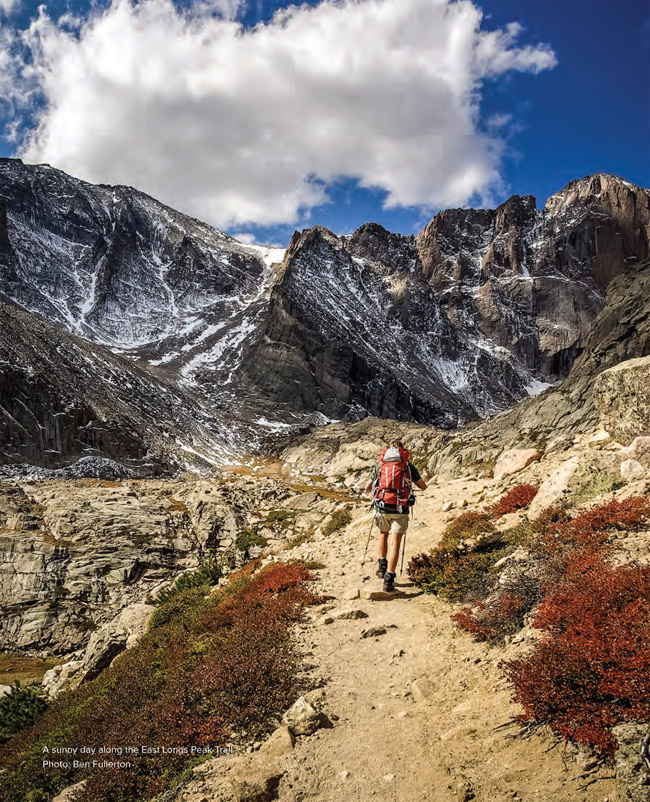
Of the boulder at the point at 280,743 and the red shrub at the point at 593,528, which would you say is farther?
the red shrub at the point at 593,528

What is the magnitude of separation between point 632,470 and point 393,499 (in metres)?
Answer: 6.17

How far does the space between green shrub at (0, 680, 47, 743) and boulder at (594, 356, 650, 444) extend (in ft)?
59.3

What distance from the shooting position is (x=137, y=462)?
70.3m

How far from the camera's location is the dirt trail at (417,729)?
4.89 m

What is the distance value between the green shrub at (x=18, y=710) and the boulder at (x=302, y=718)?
897cm

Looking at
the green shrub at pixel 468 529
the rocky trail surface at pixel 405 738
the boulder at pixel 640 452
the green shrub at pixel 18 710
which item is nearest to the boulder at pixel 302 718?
the rocky trail surface at pixel 405 738

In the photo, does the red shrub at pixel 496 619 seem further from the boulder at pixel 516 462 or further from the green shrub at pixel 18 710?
the boulder at pixel 516 462

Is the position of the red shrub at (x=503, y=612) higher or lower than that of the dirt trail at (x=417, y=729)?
higher

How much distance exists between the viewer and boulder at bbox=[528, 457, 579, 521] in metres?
12.8

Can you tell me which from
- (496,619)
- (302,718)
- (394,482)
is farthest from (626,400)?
(302,718)

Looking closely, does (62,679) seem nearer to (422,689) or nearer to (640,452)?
(422,689)

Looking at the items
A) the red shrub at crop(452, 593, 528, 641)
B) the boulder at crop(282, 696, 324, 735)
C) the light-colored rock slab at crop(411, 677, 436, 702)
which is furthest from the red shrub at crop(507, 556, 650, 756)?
the boulder at crop(282, 696, 324, 735)

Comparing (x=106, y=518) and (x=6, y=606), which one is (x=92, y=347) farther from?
(x=6, y=606)

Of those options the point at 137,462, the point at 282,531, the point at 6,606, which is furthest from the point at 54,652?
the point at 137,462
